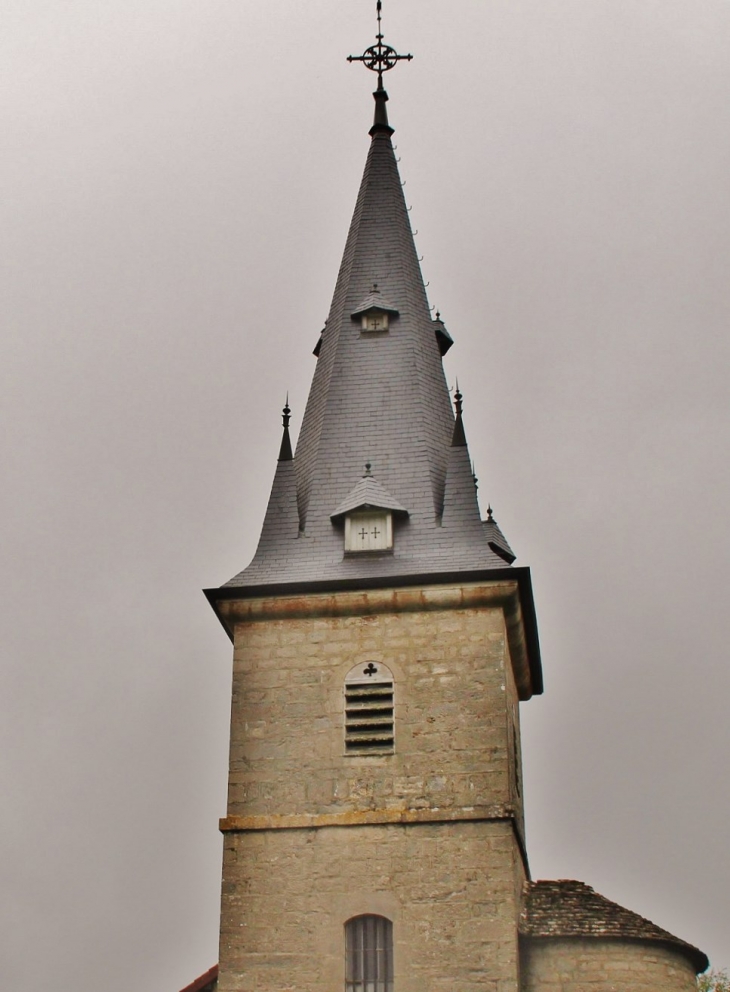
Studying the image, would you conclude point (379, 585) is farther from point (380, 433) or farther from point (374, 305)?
point (374, 305)

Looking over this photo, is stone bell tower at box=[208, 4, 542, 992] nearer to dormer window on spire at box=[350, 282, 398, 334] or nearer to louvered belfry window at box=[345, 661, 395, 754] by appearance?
louvered belfry window at box=[345, 661, 395, 754]

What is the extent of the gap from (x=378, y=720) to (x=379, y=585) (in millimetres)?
2200

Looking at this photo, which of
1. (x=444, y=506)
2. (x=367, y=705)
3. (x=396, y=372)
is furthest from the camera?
(x=396, y=372)

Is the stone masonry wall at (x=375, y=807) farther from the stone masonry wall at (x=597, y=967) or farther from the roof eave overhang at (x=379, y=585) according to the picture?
the stone masonry wall at (x=597, y=967)

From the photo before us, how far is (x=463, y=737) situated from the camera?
84.7ft

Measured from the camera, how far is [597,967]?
24562 mm

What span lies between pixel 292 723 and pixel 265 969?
3774 mm

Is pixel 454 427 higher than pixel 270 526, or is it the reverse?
pixel 454 427

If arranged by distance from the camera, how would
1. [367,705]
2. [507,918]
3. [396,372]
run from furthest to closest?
[396,372] < [367,705] < [507,918]

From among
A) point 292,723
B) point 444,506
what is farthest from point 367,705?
point 444,506

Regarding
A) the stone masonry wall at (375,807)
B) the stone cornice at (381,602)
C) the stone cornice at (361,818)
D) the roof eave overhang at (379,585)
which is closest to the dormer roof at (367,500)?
the roof eave overhang at (379,585)

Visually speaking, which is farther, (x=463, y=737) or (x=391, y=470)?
(x=391, y=470)

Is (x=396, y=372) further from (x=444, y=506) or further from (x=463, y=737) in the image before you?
(x=463, y=737)

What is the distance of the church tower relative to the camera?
2480 cm
